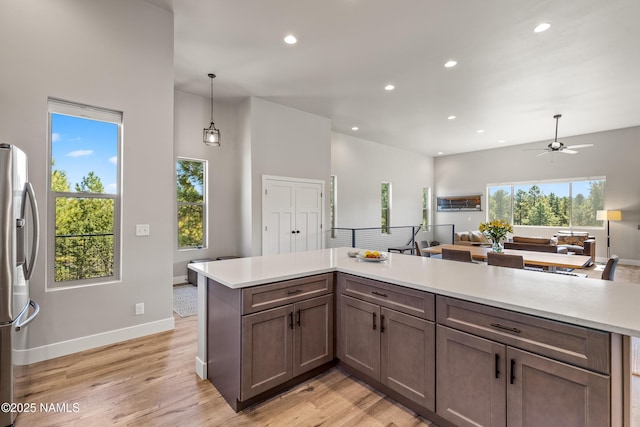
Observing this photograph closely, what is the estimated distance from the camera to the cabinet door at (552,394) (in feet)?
4.00

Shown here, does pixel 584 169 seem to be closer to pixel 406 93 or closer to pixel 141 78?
pixel 406 93

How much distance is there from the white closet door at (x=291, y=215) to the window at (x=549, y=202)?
6.72m

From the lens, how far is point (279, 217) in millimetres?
5758

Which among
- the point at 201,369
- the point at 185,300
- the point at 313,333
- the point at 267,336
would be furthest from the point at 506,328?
the point at 185,300

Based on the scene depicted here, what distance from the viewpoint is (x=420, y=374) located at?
183 cm

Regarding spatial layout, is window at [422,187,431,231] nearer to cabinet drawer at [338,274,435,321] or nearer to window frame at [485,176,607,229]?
window frame at [485,176,607,229]

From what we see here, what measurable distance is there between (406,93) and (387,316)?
4380mm

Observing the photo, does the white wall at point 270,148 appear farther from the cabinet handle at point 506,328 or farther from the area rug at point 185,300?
the cabinet handle at point 506,328

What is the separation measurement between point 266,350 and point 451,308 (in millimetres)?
1239

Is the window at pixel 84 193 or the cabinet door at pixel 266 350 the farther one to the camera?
the window at pixel 84 193

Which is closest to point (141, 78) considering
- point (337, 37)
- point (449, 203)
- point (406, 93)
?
point (337, 37)

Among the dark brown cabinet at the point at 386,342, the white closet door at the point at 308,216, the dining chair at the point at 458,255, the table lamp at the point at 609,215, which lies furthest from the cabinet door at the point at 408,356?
the table lamp at the point at 609,215

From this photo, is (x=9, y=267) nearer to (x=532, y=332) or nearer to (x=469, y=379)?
(x=469, y=379)

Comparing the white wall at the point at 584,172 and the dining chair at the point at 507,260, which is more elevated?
the white wall at the point at 584,172
